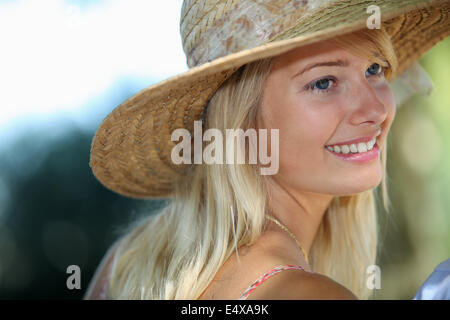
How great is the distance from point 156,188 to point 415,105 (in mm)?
2708

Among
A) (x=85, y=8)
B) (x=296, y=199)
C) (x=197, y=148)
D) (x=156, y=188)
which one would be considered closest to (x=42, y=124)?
(x=85, y=8)

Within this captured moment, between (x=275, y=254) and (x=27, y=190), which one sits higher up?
(x=27, y=190)

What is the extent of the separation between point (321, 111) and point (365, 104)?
0.50 feet


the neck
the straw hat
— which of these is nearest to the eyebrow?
the straw hat

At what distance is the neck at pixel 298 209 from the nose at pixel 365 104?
1.27ft

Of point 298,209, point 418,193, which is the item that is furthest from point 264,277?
point 418,193

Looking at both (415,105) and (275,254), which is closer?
(275,254)

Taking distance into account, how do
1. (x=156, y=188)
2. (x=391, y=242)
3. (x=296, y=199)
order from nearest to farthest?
(x=296, y=199), (x=156, y=188), (x=391, y=242)

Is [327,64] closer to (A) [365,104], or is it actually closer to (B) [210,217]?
(A) [365,104]

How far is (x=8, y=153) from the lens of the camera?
3660mm

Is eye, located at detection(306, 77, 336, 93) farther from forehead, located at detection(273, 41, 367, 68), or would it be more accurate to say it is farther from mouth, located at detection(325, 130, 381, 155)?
mouth, located at detection(325, 130, 381, 155)

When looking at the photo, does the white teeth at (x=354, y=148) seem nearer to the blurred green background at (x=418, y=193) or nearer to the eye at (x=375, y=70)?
the eye at (x=375, y=70)

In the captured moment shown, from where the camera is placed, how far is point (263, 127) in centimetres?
169
